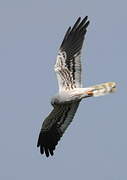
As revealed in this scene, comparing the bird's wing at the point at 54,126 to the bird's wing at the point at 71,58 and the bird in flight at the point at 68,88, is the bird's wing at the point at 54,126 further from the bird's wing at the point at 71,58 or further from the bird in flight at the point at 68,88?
the bird's wing at the point at 71,58

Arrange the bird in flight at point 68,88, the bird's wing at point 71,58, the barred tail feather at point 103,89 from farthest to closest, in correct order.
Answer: the bird's wing at point 71,58, the bird in flight at point 68,88, the barred tail feather at point 103,89

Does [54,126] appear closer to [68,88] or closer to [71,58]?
[68,88]

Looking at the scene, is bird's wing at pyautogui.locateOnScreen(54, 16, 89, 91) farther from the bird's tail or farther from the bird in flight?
the bird's tail

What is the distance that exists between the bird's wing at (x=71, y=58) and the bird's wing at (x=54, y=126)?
73 cm

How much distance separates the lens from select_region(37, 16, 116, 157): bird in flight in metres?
18.5

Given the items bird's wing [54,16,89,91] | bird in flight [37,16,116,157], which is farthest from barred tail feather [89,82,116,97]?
bird's wing [54,16,89,91]

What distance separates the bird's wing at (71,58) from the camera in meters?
19.1

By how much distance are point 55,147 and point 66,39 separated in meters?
3.57

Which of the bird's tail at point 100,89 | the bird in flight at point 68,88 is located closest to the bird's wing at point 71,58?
the bird in flight at point 68,88

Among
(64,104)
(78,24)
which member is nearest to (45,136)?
(64,104)

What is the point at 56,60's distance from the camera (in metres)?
19.4

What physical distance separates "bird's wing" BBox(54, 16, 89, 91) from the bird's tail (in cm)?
70

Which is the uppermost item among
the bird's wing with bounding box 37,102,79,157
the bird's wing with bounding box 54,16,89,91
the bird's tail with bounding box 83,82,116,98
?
the bird's wing with bounding box 54,16,89,91

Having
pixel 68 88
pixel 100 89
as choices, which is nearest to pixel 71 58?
pixel 68 88
